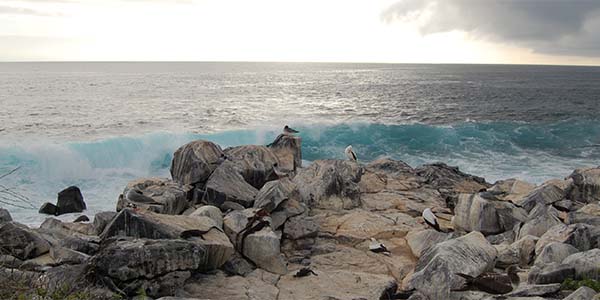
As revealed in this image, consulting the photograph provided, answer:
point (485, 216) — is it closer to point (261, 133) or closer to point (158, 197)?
point (158, 197)

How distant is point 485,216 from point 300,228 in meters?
4.54

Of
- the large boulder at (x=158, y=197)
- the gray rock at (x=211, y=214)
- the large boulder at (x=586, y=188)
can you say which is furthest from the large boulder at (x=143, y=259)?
the large boulder at (x=586, y=188)

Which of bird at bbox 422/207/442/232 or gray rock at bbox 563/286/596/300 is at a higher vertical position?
gray rock at bbox 563/286/596/300

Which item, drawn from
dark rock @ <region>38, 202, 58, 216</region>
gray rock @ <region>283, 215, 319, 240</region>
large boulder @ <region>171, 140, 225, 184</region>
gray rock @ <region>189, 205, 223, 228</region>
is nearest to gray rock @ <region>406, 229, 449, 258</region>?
gray rock @ <region>283, 215, 319, 240</region>

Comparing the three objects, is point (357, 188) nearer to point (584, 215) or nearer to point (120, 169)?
point (584, 215)

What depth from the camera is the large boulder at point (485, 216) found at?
1170 cm

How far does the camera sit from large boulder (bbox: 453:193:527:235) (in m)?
11.7

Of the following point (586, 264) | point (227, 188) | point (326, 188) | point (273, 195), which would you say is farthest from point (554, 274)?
point (227, 188)

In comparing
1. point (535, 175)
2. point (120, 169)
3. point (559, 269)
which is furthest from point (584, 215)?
point (120, 169)

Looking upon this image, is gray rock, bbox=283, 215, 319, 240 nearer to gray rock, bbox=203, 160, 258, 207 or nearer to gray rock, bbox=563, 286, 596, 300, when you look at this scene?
gray rock, bbox=203, 160, 258, 207

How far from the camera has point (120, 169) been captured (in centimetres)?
2502

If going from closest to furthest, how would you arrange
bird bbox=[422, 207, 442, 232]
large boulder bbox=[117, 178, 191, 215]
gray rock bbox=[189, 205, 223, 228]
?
gray rock bbox=[189, 205, 223, 228] → large boulder bbox=[117, 178, 191, 215] → bird bbox=[422, 207, 442, 232]

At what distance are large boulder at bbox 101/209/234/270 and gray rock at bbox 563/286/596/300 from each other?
18.5ft

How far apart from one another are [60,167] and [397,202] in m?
17.2
